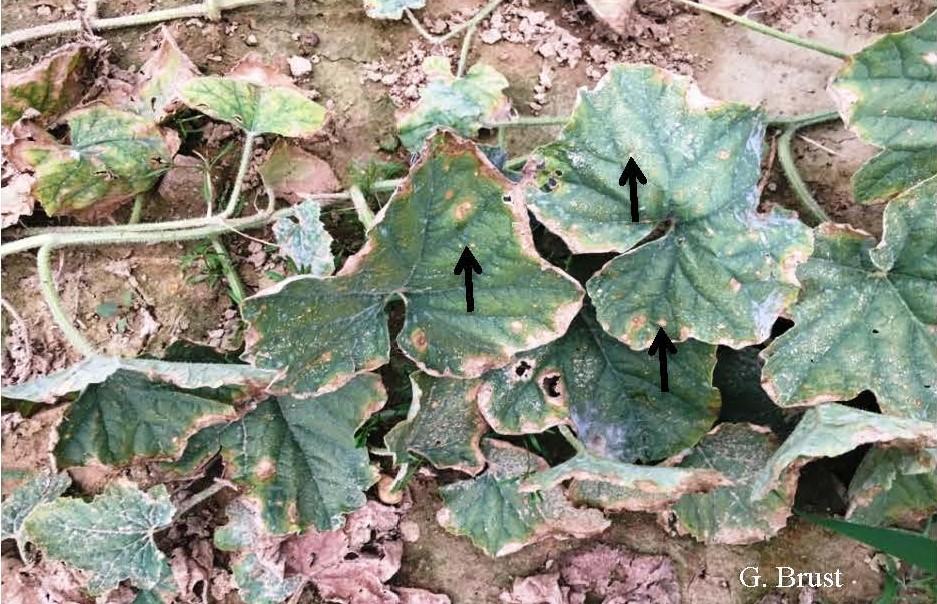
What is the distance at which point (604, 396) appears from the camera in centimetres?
261

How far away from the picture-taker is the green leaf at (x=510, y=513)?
8.93 feet

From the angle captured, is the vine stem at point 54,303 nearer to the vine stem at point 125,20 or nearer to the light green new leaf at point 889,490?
the vine stem at point 125,20

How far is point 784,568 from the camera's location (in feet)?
9.40

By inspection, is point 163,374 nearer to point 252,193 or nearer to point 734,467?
point 252,193

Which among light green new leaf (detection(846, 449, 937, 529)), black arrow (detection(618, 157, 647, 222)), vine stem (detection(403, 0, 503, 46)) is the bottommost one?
light green new leaf (detection(846, 449, 937, 529))

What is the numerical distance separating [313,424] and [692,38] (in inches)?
63.4

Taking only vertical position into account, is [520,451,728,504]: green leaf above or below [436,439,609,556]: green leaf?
above

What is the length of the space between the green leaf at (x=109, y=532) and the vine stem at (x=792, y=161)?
6.44ft

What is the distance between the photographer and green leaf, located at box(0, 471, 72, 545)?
8.96 feet

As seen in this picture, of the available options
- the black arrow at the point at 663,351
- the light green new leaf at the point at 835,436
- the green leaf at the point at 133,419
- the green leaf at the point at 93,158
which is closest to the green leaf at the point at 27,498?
the green leaf at the point at 133,419

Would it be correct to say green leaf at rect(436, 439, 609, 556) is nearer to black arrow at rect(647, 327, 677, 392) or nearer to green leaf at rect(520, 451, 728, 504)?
green leaf at rect(520, 451, 728, 504)

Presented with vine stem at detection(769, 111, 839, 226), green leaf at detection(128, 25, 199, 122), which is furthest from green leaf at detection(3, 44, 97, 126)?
vine stem at detection(769, 111, 839, 226)

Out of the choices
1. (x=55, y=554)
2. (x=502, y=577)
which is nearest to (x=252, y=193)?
(x=55, y=554)

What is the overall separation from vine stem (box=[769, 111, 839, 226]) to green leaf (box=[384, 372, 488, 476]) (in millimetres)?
1079
